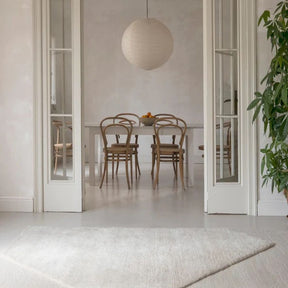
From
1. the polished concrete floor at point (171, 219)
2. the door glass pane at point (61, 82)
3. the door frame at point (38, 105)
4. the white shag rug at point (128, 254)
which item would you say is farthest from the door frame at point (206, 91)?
the white shag rug at point (128, 254)

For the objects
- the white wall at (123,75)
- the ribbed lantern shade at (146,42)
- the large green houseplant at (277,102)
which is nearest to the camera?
the large green houseplant at (277,102)

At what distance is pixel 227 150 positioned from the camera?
4.84 meters

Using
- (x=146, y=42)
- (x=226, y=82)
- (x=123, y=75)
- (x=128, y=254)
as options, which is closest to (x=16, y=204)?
(x=128, y=254)

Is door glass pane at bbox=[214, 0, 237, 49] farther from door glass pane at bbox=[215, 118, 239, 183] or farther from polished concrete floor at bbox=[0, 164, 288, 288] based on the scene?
polished concrete floor at bbox=[0, 164, 288, 288]

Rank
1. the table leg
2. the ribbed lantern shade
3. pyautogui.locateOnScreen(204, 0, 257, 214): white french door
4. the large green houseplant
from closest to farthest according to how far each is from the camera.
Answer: the large green houseplant → pyautogui.locateOnScreen(204, 0, 257, 214): white french door → the table leg → the ribbed lantern shade

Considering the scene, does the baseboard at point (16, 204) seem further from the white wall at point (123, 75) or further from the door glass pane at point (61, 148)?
the white wall at point (123, 75)

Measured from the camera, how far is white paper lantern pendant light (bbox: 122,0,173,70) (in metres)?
6.91

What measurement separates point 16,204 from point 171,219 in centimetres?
162

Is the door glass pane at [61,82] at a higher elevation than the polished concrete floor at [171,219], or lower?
higher

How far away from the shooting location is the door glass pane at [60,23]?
4.88 m

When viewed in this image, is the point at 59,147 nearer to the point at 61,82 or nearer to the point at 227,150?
the point at 61,82

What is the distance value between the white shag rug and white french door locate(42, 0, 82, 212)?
85 cm

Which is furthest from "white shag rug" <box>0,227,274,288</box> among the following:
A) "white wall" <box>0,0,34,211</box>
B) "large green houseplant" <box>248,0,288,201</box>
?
"white wall" <box>0,0,34,211</box>

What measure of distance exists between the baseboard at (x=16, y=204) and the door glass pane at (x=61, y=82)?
0.96 metres
